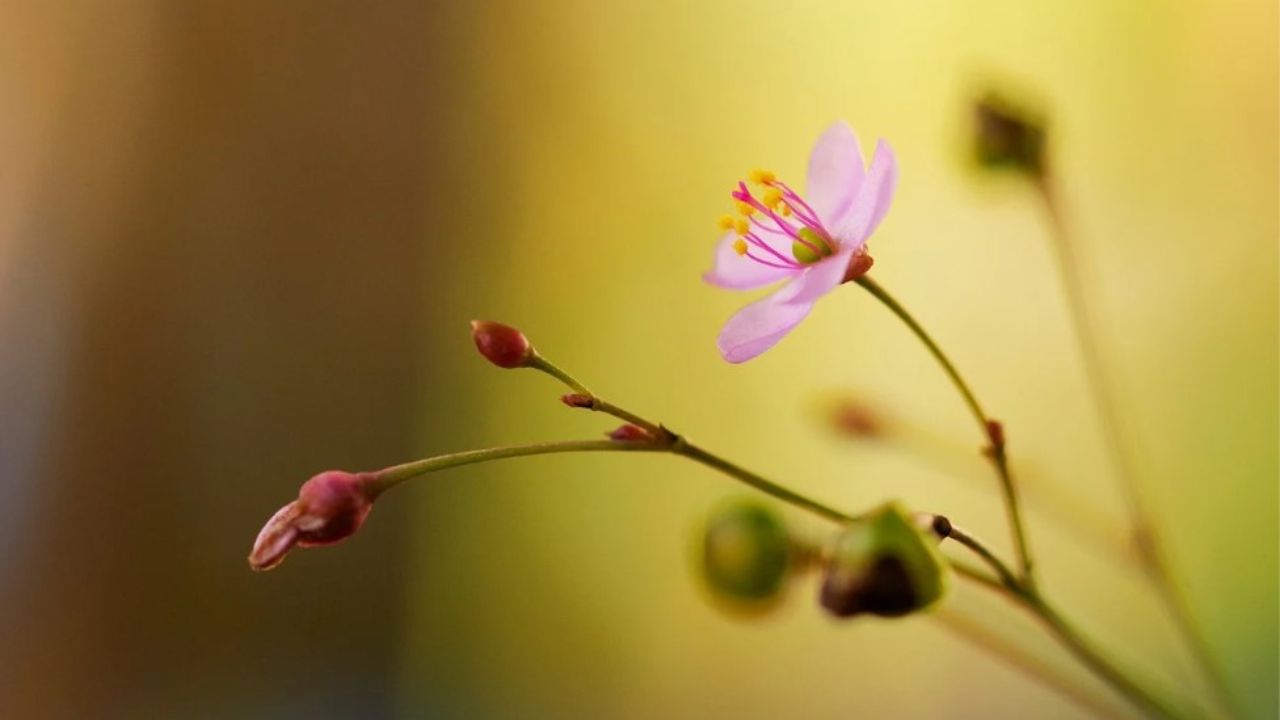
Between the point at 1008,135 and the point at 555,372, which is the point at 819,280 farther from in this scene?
the point at 1008,135

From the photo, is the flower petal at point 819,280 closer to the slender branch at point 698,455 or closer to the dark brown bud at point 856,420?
the slender branch at point 698,455

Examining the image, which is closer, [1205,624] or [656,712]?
[1205,624]

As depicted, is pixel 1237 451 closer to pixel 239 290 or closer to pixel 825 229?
pixel 825 229

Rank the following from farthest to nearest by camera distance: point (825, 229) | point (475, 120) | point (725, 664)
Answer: point (475, 120) → point (725, 664) → point (825, 229)

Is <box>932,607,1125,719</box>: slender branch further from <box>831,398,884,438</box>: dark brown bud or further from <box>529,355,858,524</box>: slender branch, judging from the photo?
<box>529,355,858,524</box>: slender branch

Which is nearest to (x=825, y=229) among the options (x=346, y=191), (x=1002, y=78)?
(x=1002, y=78)

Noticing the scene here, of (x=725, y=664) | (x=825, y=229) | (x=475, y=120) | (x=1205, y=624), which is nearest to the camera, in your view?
(x=825, y=229)
